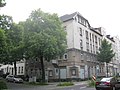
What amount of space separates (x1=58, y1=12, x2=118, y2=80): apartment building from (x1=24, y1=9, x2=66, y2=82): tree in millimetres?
8985

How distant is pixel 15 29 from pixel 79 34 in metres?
22.3

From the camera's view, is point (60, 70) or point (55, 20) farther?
point (60, 70)

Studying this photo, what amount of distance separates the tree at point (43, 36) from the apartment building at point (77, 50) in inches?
354

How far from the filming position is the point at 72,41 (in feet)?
180

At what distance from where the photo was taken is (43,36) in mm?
42125

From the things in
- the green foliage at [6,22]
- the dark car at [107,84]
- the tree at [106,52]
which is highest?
the green foliage at [6,22]

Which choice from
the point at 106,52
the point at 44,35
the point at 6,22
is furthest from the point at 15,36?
the point at 106,52

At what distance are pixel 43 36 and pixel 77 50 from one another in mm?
15323

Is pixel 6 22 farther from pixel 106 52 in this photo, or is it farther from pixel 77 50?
pixel 106 52

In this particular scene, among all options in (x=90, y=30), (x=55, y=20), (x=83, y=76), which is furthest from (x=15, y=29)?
(x=90, y=30)

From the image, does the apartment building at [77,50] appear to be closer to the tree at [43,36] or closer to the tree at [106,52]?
the tree at [106,52]

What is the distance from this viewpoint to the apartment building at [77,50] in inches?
2125

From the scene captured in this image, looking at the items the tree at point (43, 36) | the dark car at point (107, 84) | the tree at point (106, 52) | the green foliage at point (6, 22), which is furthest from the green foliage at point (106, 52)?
the dark car at point (107, 84)

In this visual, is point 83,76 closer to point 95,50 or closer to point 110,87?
point 95,50
